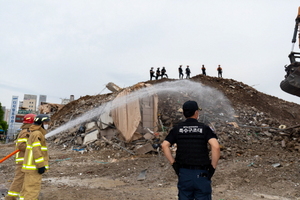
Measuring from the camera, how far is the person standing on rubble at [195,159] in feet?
7.89

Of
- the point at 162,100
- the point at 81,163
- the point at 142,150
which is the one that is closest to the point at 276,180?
the point at 142,150

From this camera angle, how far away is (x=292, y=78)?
680cm

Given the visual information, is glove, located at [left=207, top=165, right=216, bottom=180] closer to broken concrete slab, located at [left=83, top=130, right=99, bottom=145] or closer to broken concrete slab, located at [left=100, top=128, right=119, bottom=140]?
broken concrete slab, located at [left=100, top=128, right=119, bottom=140]

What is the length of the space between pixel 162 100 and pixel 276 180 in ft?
29.5

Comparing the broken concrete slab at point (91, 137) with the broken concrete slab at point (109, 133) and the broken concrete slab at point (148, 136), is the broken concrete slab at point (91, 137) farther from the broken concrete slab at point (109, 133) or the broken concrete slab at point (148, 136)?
the broken concrete slab at point (148, 136)

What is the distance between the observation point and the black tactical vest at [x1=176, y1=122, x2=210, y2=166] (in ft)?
8.11

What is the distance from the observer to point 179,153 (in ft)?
8.49

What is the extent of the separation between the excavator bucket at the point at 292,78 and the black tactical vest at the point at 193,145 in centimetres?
557

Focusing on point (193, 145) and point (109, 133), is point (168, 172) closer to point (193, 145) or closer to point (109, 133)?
→ point (193, 145)

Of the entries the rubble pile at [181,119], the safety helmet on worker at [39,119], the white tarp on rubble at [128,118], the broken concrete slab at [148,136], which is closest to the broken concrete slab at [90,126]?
the rubble pile at [181,119]

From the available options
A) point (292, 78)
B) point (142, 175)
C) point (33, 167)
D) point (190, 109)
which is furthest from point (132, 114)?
point (190, 109)

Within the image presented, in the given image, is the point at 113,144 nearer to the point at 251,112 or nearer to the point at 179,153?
the point at 179,153

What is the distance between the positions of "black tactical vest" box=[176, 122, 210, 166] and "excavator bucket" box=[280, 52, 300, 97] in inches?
219

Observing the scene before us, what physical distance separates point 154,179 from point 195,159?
12.7 ft
